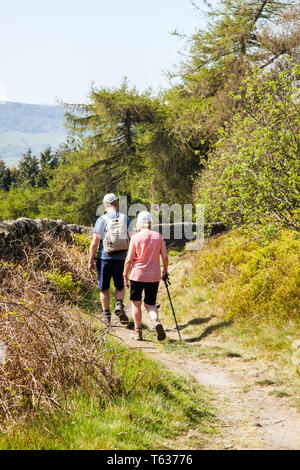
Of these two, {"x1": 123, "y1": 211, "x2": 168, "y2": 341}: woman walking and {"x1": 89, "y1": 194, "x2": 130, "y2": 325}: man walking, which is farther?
{"x1": 89, "y1": 194, "x2": 130, "y2": 325}: man walking

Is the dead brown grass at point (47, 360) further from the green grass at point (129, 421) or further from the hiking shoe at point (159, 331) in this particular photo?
the hiking shoe at point (159, 331)

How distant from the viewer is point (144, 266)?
7242mm

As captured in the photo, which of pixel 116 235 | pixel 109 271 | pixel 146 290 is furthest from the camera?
pixel 109 271

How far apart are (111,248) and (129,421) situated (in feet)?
13.9

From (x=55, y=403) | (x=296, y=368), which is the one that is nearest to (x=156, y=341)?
(x=296, y=368)

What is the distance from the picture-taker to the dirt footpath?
13.4ft

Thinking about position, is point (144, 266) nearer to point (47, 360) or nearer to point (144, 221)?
point (144, 221)

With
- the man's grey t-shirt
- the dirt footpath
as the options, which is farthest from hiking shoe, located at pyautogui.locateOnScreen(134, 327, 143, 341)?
the man's grey t-shirt

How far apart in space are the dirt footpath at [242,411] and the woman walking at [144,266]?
559 mm

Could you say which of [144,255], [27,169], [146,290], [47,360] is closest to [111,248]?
[144,255]

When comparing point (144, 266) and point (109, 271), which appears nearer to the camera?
point (144, 266)

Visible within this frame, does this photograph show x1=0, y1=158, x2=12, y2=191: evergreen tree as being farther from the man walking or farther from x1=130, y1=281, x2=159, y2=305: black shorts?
x1=130, y1=281, x2=159, y2=305: black shorts

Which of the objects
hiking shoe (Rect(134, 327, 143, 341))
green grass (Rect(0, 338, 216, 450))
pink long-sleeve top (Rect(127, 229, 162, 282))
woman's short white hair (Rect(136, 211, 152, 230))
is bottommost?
hiking shoe (Rect(134, 327, 143, 341))
